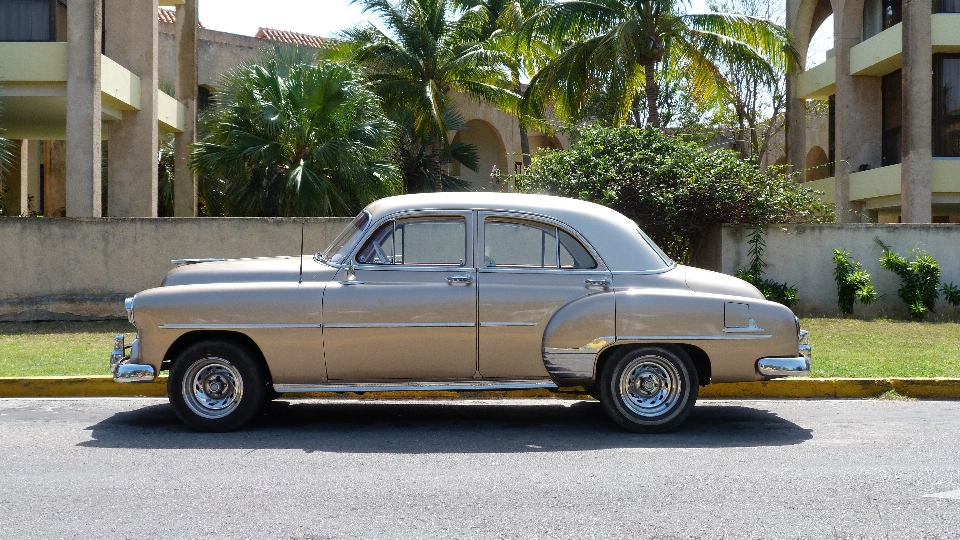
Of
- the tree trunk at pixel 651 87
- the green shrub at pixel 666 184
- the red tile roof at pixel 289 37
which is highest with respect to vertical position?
the red tile roof at pixel 289 37

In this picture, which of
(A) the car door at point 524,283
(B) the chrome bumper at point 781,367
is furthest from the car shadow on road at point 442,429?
(A) the car door at point 524,283

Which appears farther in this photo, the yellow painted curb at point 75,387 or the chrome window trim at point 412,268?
the yellow painted curb at point 75,387

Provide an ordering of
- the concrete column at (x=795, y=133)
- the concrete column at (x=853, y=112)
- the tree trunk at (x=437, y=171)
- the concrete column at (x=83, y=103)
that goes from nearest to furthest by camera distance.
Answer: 1. the concrete column at (x=83, y=103)
2. the concrete column at (x=853, y=112)
3. the concrete column at (x=795, y=133)
4. the tree trunk at (x=437, y=171)

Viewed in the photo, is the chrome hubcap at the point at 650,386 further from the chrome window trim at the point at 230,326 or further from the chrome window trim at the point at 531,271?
the chrome window trim at the point at 230,326

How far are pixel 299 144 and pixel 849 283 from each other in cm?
1003

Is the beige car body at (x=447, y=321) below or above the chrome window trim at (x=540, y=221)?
below

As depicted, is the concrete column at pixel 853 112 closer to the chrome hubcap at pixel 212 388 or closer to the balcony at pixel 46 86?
the balcony at pixel 46 86

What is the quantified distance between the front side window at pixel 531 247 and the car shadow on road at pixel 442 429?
1274mm

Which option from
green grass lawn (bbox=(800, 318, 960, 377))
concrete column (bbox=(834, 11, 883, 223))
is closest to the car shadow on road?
green grass lawn (bbox=(800, 318, 960, 377))

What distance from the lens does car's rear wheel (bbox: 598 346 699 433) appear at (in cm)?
754

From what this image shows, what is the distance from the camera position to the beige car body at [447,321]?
7.39m

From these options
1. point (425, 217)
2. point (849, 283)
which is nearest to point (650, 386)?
point (425, 217)

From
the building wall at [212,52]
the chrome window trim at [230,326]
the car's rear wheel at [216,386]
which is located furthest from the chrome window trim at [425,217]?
the building wall at [212,52]

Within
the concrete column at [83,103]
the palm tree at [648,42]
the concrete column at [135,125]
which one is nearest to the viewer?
the concrete column at [83,103]
